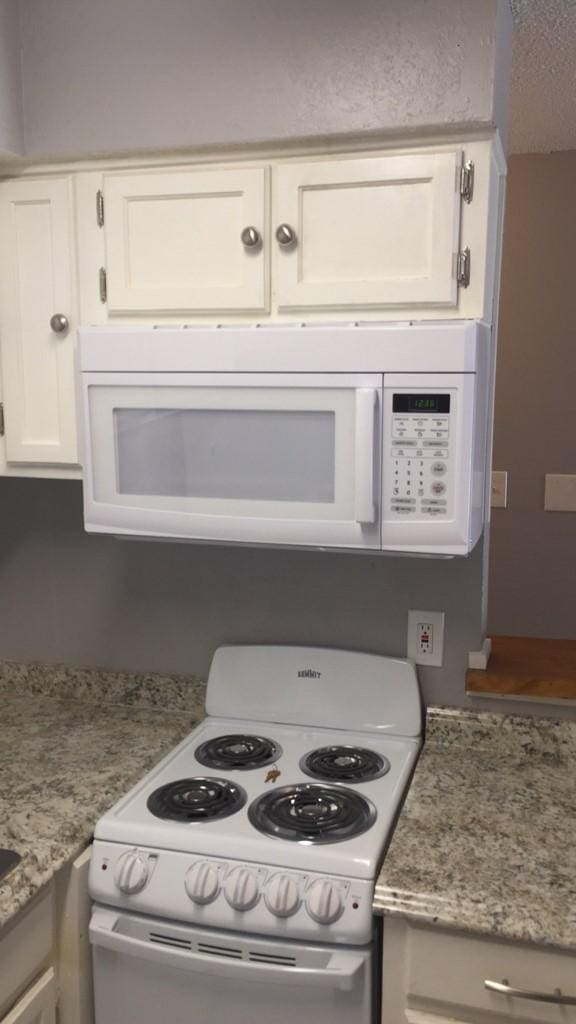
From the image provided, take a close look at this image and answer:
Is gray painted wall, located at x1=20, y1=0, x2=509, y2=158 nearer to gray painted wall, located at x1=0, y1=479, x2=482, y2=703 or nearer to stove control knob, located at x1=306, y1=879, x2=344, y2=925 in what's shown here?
gray painted wall, located at x1=0, y1=479, x2=482, y2=703

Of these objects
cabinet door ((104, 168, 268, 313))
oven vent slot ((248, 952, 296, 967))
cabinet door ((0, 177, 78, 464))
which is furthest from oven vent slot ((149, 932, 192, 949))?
cabinet door ((104, 168, 268, 313))

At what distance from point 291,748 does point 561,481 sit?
1.72 meters

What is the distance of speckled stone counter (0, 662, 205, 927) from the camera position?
1433 mm

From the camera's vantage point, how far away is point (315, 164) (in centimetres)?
153

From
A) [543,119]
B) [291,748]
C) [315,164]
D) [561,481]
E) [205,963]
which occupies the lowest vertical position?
[205,963]

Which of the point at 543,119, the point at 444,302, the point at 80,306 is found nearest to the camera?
the point at 444,302

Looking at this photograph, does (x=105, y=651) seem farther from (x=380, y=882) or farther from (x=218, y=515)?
(x=380, y=882)

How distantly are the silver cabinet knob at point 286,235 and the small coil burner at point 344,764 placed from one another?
1.04 metres

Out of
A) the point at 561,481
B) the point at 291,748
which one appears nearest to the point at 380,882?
the point at 291,748

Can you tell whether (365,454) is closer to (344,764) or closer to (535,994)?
(344,764)

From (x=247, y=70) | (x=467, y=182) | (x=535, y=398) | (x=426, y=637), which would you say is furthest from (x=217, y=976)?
(x=535, y=398)

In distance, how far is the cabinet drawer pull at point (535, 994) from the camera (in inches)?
49.7

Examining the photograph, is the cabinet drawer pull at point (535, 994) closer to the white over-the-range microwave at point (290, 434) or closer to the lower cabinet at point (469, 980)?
the lower cabinet at point (469, 980)

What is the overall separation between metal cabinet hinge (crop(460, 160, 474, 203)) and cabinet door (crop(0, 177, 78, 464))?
77cm
